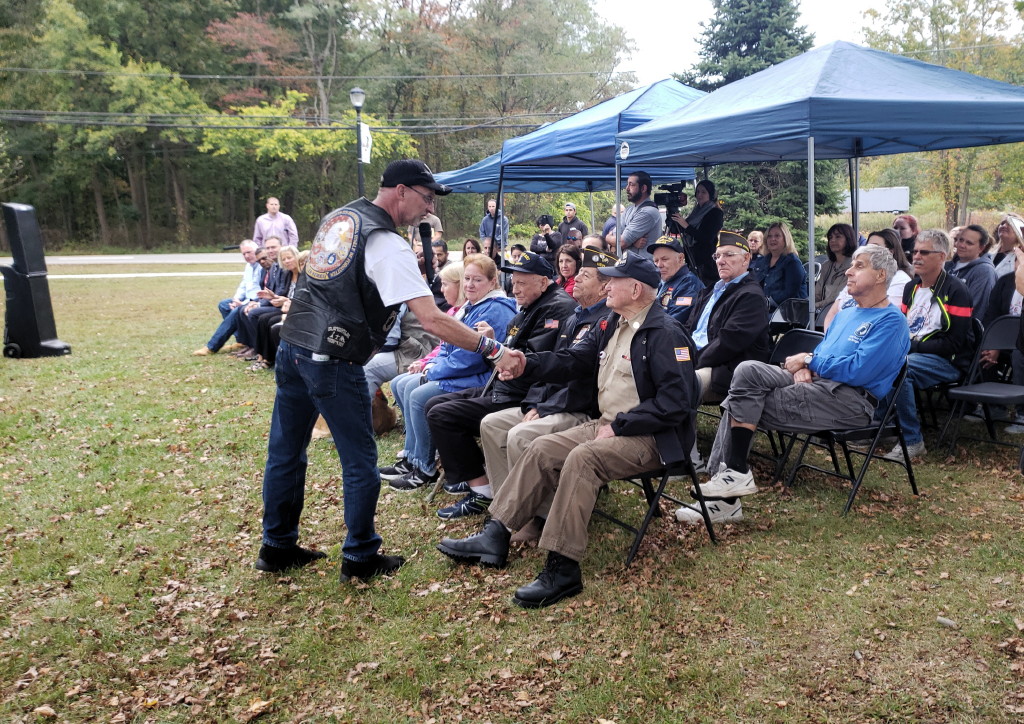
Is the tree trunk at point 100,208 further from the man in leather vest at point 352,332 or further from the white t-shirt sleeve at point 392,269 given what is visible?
the white t-shirt sleeve at point 392,269

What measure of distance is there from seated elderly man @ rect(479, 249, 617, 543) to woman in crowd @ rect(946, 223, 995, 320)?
340cm

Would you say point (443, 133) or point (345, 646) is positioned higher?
point (443, 133)

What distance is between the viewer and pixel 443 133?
128ft

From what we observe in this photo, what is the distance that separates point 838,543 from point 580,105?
119ft

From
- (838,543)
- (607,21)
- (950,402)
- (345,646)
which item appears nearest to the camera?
(345,646)

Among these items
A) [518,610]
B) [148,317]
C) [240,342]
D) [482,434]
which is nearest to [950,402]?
[482,434]

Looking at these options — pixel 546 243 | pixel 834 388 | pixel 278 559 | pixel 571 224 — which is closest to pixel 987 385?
pixel 834 388

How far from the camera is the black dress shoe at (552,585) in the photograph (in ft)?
11.8

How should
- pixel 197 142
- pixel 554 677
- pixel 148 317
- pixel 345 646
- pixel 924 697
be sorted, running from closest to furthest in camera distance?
pixel 924 697 < pixel 554 677 < pixel 345 646 < pixel 148 317 < pixel 197 142

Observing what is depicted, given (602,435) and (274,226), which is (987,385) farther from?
(274,226)

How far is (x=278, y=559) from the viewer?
13.4 ft

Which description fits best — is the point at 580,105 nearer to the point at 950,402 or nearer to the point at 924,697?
the point at 950,402

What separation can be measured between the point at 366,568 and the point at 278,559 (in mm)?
508

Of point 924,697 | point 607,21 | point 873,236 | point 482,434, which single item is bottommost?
point 924,697
